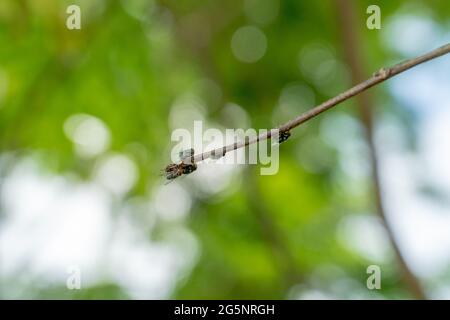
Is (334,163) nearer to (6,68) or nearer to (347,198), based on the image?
(347,198)

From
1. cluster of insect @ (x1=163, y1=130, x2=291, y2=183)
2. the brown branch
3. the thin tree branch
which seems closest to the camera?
the thin tree branch

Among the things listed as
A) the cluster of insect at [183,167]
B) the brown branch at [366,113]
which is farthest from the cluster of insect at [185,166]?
the brown branch at [366,113]

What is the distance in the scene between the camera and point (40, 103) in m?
2.51

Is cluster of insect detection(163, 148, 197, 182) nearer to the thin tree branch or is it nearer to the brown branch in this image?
the thin tree branch

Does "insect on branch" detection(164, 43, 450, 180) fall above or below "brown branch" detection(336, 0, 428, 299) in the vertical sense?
below

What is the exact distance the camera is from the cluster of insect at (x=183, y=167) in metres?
0.95

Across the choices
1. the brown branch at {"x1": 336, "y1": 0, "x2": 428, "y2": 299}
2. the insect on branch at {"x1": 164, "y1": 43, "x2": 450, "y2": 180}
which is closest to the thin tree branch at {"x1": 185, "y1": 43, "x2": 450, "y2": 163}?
the insect on branch at {"x1": 164, "y1": 43, "x2": 450, "y2": 180}

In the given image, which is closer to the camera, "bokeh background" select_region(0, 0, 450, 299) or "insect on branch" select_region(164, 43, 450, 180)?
"insect on branch" select_region(164, 43, 450, 180)

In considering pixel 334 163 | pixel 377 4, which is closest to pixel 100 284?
pixel 334 163

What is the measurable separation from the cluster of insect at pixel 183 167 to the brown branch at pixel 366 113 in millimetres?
1040

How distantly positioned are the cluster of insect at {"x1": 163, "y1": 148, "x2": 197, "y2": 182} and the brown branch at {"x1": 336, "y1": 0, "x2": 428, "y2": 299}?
104 cm

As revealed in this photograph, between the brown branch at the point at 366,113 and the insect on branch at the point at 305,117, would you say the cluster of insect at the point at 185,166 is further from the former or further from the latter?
the brown branch at the point at 366,113

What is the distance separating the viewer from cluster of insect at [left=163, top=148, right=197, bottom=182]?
0.95m

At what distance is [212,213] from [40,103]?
71cm
